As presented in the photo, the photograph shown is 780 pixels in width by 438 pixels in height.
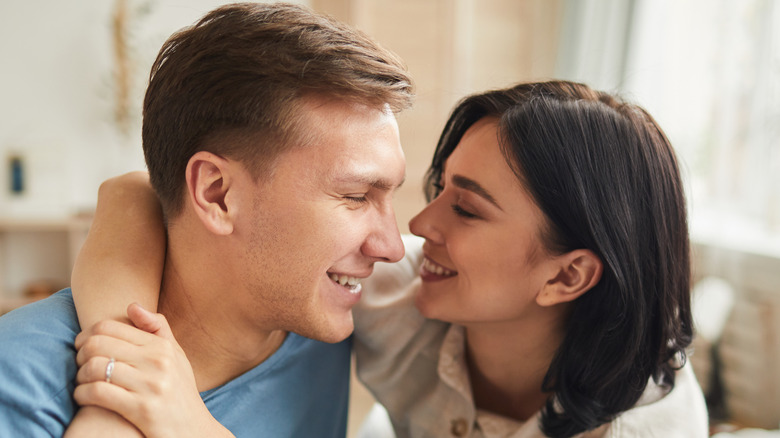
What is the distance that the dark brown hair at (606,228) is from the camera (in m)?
1.26

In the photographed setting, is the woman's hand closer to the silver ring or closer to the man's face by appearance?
the silver ring

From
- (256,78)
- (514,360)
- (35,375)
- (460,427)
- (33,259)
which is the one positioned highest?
(256,78)

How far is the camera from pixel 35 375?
945 millimetres

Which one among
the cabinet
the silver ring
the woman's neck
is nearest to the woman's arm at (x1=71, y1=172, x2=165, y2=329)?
the silver ring

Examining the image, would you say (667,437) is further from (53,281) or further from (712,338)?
→ (53,281)

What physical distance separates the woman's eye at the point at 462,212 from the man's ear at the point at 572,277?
0.67 ft

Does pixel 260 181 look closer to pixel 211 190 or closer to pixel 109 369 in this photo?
pixel 211 190

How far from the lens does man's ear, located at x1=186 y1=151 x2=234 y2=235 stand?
1.16m

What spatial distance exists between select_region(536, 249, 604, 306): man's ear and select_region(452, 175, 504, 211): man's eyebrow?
0.19 meters

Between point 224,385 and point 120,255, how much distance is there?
332mm

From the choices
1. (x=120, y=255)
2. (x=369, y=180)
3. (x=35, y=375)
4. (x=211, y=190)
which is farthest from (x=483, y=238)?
(x=35, y=375)

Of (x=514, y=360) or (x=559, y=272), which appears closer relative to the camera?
(x=559, y=272)

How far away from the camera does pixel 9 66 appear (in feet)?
12.4

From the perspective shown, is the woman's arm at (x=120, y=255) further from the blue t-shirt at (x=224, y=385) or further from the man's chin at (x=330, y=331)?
the man's chin at (x=330, y=331)
